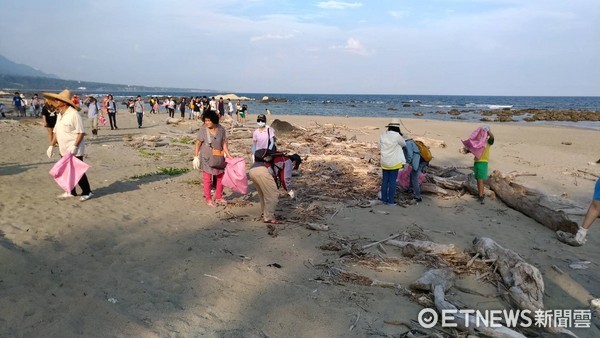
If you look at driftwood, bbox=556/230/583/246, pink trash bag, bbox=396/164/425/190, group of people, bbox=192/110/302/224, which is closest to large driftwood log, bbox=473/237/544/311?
driftwood, bbox=556/230/583/246

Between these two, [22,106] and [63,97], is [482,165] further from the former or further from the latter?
[22,106]

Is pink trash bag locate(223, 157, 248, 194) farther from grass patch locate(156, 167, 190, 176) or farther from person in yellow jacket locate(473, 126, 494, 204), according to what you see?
person in yellow jacket locate(473, 126, 494, 204)

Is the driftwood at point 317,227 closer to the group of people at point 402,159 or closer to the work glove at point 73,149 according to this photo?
the group of people at point 402,159

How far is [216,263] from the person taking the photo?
4656 mm

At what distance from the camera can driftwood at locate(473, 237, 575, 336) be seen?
3898 mm

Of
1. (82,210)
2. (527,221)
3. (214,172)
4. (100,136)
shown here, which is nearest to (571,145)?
(527,221)

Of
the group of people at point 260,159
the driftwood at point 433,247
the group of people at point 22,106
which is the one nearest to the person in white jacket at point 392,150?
the group of people at point 260,159

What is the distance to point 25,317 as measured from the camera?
126 inches

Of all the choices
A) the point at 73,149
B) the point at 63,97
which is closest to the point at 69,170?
the point at 73,149

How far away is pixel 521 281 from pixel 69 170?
6.99 metres

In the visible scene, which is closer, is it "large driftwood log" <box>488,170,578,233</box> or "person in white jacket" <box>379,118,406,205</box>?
"large driftwood log" <box>488,170,578,233</box>

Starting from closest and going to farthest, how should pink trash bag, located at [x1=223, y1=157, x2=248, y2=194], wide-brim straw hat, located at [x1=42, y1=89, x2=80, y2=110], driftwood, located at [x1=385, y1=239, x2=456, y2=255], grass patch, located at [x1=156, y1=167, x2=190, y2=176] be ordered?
driftwood, located at [x1=385, y1=239, x2=456, y2=255], wide-brim straw hat, located at [x1=42, y1=89, x2=80, y2=110], pink trash bag, located at [x1=223, y1=157, x2=248, y2=194], grass patch, located at [x1=156, y1=167, x2=190, y2=176]

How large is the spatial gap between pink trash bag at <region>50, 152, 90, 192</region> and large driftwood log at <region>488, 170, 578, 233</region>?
8008 mm

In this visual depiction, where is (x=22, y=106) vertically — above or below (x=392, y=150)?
below
